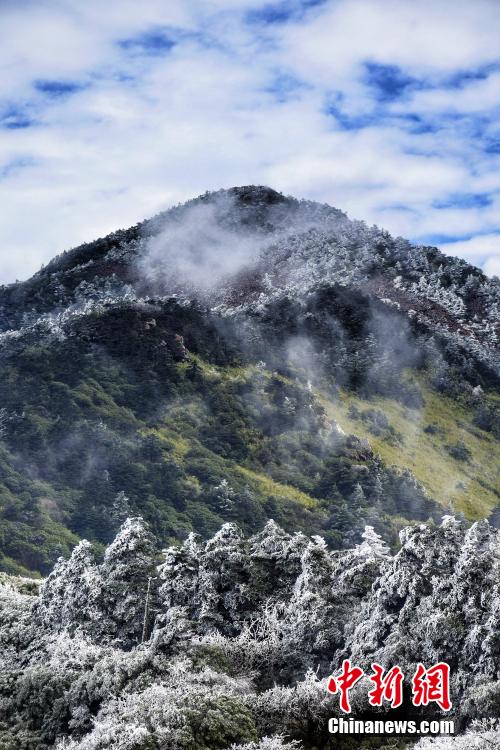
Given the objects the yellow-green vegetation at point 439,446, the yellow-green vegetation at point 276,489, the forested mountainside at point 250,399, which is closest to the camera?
the forested mountainside at point 250,399

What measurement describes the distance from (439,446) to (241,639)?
97.1 metres

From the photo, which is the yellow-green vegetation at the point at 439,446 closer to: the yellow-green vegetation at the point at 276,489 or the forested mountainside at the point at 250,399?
the forested mountainside at the point at 250,399

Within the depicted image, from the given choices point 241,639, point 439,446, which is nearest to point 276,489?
point 439,446

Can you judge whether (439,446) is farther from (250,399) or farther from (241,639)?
(241,639)

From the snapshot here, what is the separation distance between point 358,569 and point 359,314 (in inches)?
4915

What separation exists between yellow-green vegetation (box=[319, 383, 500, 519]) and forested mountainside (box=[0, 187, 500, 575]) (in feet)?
0.96

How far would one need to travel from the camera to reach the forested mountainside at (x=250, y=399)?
110438mm

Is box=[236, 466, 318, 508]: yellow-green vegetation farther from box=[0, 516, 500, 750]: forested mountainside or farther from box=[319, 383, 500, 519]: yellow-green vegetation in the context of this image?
box=[0, 516, 500, 750]: forested mountainside

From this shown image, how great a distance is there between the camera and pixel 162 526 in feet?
344

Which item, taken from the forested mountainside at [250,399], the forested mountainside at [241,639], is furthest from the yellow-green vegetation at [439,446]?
the forested mountainside at [241,639]

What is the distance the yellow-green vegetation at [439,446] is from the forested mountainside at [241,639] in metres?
78.0

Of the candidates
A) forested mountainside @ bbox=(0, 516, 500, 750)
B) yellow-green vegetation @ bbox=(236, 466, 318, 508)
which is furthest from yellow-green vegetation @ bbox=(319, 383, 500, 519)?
forested mountainside @ bbox=(0, 516, 500, 750)

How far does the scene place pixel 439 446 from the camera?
435ft

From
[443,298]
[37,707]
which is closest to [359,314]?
[443,298]
